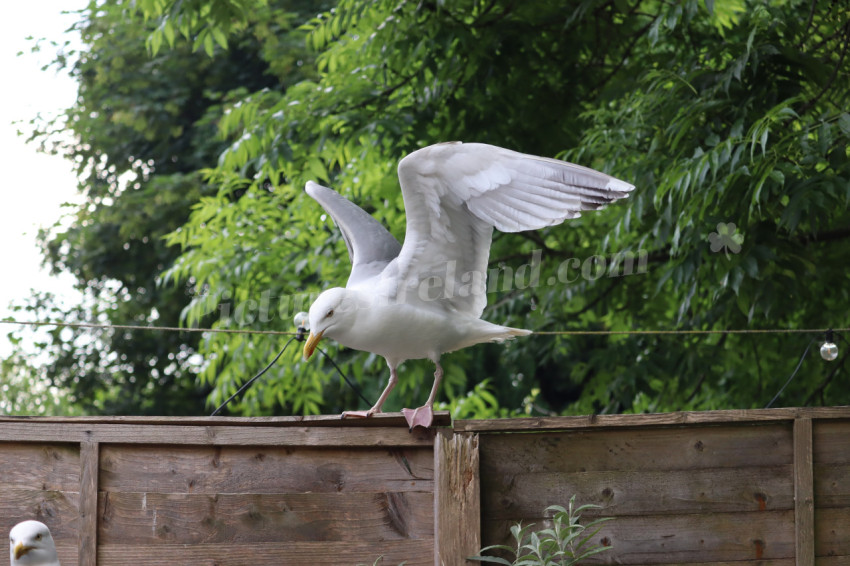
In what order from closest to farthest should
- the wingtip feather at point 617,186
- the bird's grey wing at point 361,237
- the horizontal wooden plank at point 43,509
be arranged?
1. the horizontal wooden plank at point 43,509
2. the wingtip feather at point 617,186
3. the bird's grey wing at point 361,237

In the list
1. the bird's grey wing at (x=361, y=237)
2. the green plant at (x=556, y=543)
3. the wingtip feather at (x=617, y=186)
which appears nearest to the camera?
the green plant at (x=556, y=543)

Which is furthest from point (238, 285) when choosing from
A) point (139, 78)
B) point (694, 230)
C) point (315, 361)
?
point (139, 78)

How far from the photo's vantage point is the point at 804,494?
2334 mm

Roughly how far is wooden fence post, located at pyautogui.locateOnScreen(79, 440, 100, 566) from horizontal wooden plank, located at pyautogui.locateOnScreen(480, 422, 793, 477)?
37.4 inches

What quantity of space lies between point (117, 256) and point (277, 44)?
350 centimetres

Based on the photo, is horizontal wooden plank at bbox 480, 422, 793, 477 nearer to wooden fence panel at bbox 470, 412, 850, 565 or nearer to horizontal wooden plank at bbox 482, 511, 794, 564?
wooden fence panel at bbox 470, 412, 850, 565

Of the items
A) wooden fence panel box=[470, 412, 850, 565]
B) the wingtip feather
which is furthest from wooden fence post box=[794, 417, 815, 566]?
the wingtip feather

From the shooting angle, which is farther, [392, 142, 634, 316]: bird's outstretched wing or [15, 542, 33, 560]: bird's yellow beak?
[392, 142, 634, 316]: bird's outstretched wing

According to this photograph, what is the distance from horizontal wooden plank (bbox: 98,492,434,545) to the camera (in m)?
2.25

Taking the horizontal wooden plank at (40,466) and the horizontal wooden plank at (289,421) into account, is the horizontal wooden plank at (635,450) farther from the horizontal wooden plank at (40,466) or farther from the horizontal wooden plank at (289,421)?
the horizontal wooden plank at (40,466)

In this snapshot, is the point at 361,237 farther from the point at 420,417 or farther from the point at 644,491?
the point at 644,491

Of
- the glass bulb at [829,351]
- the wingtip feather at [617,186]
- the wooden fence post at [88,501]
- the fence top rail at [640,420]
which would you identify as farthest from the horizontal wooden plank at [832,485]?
the wooden fence post at [88,501]

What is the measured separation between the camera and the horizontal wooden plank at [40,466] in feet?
7.60

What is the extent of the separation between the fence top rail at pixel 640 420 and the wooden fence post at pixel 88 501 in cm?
89
